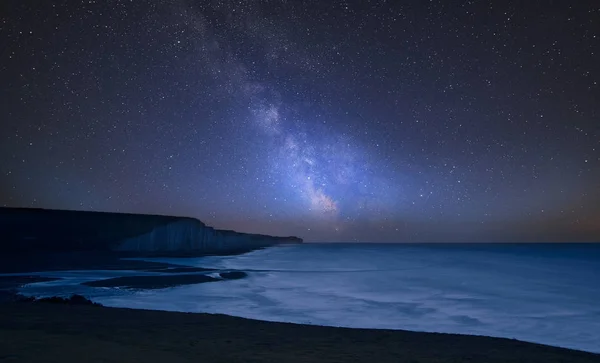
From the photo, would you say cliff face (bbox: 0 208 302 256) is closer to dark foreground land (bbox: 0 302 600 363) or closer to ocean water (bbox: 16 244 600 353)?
ocean water (bbox: 16 244 600 353)

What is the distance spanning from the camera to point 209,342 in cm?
903

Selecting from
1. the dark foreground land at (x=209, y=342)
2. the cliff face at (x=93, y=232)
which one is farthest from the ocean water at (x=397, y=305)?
the cliff face at (x=93, y=232)

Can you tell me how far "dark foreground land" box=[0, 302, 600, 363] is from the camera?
25.5ft

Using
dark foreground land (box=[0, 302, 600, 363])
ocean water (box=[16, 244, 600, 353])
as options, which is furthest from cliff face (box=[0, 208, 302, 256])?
dark foreground land (box=[0, 302, 600, 363])

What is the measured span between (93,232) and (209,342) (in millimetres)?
83167

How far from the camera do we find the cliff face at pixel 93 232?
78.1 m

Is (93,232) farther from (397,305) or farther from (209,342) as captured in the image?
(209,342)

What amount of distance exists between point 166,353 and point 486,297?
922 inches

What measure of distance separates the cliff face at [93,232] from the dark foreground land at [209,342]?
68814 millimetres

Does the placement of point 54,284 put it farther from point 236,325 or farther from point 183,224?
point 183,224

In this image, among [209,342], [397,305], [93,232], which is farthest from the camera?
[93,232]

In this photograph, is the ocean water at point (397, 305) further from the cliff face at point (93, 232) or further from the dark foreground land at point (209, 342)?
the cliff face at point (93, 232)

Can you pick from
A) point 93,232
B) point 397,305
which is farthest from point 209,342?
point 93,232

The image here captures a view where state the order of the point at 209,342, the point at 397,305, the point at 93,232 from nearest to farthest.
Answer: the point at 209,342 → the point at 397,305 → the point at 93,232
